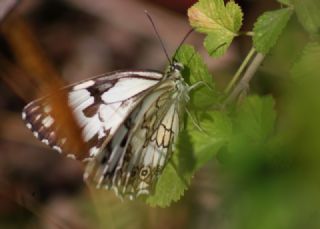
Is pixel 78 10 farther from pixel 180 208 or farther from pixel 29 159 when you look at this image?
pixel 180 208

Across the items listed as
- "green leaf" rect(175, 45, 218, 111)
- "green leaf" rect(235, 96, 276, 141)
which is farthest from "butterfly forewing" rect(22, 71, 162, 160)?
"green leaf" rect(235, 96, 276, 141)

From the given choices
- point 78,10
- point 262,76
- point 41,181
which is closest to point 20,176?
point 41,181

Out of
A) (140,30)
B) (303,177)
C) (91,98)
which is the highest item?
(303,177)

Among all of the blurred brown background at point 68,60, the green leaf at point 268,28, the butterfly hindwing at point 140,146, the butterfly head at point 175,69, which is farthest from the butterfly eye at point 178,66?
the blurred brown background at point 68,60

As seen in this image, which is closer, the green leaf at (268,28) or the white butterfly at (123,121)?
the green leaf at (268,28)

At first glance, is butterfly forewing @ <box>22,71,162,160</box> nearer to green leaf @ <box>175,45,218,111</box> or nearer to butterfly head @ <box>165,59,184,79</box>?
butterfly head @ <box>165,59,184,79</box>

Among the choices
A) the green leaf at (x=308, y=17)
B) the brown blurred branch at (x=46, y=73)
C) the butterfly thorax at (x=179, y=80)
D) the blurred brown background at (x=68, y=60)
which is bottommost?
the blurred brown background at (x=68, y=60)

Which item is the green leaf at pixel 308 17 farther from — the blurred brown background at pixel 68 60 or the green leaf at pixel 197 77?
the blurred brown background at pixel 68 60
